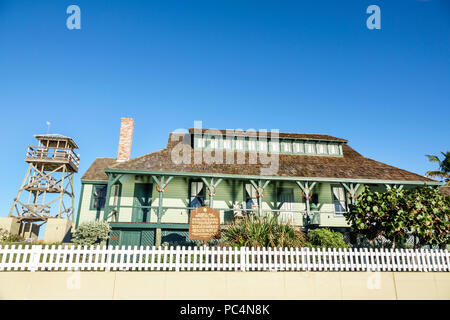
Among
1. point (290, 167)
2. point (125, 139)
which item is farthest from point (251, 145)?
point (125, 139)

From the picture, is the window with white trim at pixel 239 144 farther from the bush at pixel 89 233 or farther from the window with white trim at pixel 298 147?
the bush at pixel 89 233

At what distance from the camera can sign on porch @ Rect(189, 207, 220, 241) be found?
34.8 feet

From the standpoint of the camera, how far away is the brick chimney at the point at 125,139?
19.4 meters

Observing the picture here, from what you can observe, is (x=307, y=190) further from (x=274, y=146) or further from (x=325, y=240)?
(x=274, y=146)

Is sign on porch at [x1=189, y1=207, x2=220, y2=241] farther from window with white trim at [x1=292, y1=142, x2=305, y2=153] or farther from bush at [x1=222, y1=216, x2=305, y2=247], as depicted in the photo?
window with white trim at [x1=292, y1=142, x2=305, y2=153]

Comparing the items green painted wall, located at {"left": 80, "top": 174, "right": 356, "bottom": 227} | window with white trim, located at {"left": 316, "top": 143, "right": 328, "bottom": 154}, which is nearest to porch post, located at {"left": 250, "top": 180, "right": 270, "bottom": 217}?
green painted wall, located at {"left": 80, "top": 174, "right": 356, "bottom": 227}

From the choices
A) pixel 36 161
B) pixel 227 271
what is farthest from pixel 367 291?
pixel 36 161

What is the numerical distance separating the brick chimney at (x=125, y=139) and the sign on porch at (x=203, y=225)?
411 inches

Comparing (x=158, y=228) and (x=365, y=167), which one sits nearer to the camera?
(x=158, y=228)
